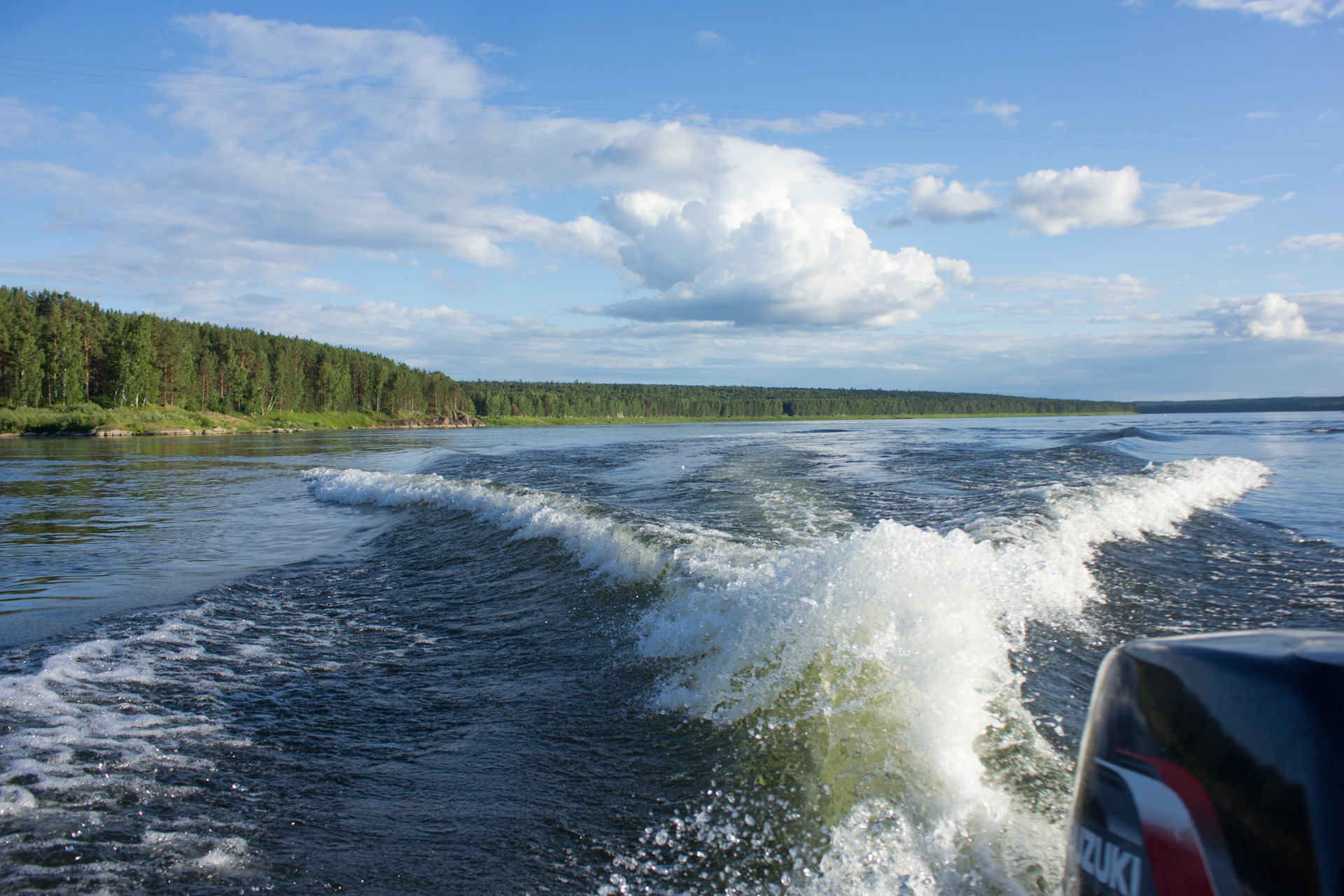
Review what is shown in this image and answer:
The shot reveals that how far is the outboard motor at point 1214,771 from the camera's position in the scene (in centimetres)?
122

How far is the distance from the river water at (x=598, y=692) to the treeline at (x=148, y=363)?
257ft

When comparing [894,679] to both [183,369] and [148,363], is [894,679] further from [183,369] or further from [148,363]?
[183,369]

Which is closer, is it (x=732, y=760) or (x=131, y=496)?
(x=732, y=760)

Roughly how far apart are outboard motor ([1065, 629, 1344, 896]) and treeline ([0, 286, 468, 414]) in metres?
89.6

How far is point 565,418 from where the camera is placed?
6171 inches

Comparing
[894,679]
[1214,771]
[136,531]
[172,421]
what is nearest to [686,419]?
[172,421]

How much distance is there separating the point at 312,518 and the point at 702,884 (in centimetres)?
1366

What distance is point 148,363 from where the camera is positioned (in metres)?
75.2

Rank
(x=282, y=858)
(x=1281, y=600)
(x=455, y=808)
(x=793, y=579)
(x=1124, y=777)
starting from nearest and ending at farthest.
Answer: (x=1124, y=777)
(x=282, y=858)
(x=455, y=808)
(x=793, y=579)
(x=1281, y=600)

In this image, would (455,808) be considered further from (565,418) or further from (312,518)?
(565,418)

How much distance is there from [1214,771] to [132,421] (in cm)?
7997

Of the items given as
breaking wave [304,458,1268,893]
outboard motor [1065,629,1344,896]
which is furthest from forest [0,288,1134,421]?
outboard motor [1065,629,1344,896]

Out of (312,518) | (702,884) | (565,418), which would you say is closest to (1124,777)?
(702,884)

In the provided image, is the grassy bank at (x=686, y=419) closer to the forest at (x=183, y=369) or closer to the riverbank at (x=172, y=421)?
the forest at (x=183, y=369)
